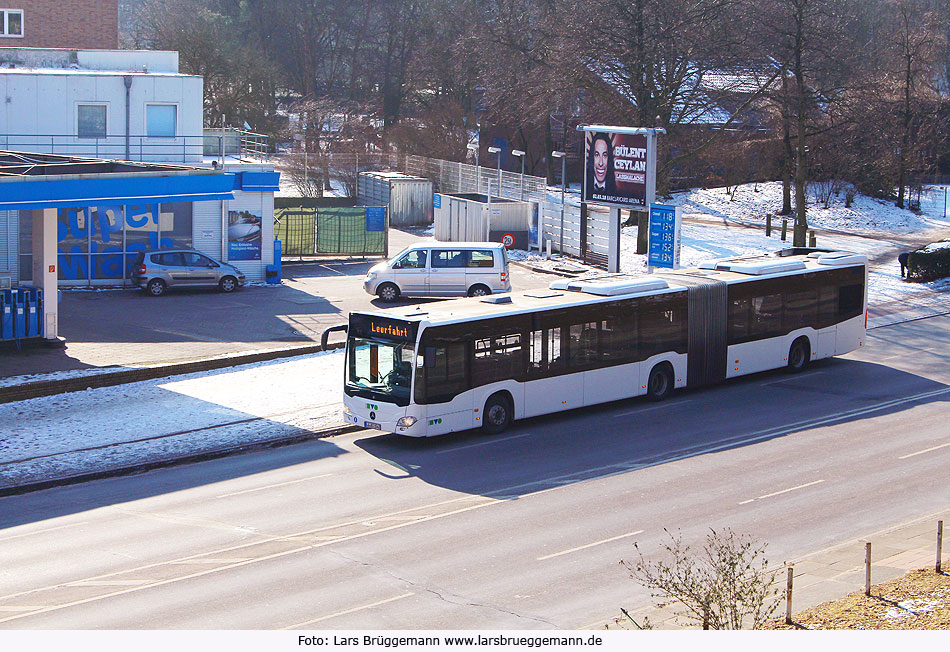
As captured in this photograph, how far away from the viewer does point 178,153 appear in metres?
37.7

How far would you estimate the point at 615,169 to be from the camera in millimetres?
32906

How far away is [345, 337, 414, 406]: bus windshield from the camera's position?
757 inches

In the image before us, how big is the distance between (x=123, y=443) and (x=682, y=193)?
139 feet

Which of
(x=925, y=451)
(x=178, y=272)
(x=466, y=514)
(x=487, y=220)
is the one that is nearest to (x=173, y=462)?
(x=466, y=514)

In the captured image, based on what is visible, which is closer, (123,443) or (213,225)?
(123,443)

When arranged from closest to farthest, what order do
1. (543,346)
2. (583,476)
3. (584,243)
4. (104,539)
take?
(104,539), (583,476), (543,346), (584,243)

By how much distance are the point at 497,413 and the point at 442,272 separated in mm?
12878

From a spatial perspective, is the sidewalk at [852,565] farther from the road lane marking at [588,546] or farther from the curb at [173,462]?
the curb at [173,462]

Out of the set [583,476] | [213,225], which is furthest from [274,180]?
[583,476]

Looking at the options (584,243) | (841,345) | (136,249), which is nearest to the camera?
(841,345)

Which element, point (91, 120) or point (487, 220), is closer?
point (91, 120)

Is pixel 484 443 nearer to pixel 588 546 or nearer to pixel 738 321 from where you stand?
pixel 588 546

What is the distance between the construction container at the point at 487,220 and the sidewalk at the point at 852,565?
27.7 m

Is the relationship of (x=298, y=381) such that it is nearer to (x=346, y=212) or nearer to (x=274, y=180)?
(x=274, y=180)
